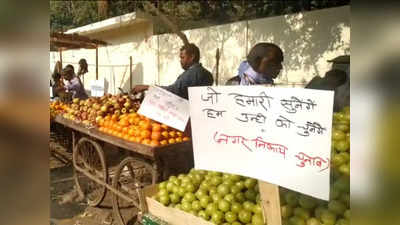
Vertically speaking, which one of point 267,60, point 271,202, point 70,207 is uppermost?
point 267,60

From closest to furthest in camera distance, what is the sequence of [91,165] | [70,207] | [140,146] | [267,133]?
1. [267,133]
2. [140,146]
3. [91,165]
4. [70,207]

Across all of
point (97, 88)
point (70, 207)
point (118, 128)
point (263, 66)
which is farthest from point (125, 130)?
point (97, 88)

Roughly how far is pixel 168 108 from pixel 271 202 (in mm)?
1471

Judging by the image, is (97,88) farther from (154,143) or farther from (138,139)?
(154,143)

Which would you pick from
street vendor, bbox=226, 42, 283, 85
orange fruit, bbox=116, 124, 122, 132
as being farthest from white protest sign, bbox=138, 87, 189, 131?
street vendor, bbox=226, 42, 283, 85

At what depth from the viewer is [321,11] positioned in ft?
20.6

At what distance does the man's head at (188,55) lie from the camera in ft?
11.8

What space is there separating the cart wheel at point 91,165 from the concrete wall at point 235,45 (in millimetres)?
3935

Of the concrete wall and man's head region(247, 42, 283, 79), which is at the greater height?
the concrete wall

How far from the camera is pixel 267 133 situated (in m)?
1.54

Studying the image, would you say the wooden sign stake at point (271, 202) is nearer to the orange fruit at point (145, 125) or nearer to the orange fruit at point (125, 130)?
the orange fruit at point (145, 125)

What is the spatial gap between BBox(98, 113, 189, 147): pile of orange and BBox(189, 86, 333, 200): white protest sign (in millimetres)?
1170

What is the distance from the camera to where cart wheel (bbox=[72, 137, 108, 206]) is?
12.4ft

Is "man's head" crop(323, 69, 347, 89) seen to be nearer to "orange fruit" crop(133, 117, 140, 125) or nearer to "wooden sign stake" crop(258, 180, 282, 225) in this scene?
"orange fruit" crop(133, 117, 140, 125)
